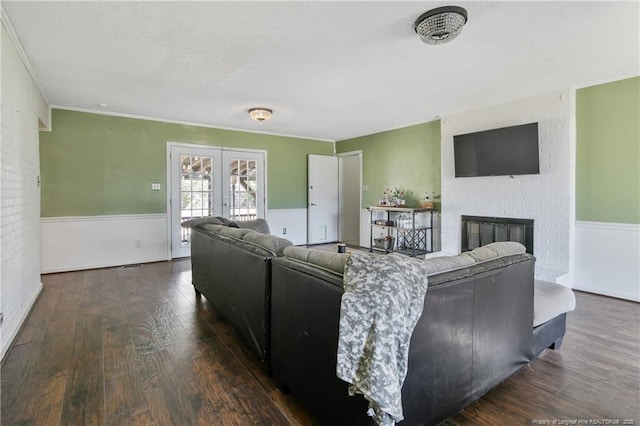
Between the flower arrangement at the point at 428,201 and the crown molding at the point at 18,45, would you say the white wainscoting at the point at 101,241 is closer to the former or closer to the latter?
the crown molding at the point at 18,45

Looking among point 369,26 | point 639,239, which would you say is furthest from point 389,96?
point 639,239

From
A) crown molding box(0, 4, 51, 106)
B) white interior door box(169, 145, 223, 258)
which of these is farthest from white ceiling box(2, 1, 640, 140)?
white interior door box(169, 145, 223, 258)

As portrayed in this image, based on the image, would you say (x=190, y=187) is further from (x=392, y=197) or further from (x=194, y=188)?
(x=392, y=197)

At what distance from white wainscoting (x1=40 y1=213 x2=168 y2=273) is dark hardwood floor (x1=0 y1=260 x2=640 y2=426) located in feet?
5.67

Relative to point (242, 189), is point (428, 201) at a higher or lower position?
lower

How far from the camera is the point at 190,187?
18.0 feet

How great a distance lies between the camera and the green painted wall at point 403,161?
17.1 ft

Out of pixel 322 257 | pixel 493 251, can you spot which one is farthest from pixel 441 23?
pixel 322 257

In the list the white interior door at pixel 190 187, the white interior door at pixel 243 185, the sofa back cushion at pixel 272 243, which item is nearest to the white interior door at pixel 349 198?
the white interior door at pixel 243 185

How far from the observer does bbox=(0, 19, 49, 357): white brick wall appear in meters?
2.27

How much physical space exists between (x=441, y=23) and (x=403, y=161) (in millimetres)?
3672

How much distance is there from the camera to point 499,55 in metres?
2.73

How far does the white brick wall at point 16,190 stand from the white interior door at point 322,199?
4529 millimetres

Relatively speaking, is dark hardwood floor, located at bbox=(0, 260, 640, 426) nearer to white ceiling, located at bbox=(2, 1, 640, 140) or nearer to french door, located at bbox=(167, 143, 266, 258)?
white ceiling, located at bbox=(2, 1, 640, 140)
